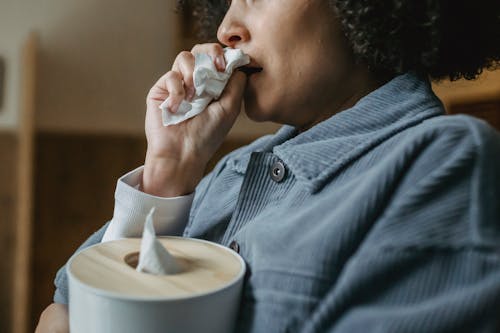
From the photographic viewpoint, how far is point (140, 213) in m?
0.71

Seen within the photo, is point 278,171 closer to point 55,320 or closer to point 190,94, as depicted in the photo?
point 190,94

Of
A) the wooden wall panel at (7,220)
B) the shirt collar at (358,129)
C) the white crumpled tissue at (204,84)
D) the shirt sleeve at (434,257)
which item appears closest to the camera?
the shirt sleeve at (434,257)

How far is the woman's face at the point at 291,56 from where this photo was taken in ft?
2.29

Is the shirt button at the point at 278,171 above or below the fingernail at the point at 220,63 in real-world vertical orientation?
below

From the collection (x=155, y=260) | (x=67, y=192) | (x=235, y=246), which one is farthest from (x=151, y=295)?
(x=67, y=192)

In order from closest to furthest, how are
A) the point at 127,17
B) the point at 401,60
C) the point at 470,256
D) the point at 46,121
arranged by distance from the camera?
the point at 470,256, the point at 401,60, the point at 46,121, the point at 127,17

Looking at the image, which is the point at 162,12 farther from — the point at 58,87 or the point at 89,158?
the point at 89,158

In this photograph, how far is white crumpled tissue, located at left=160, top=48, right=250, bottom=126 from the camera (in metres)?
0.73

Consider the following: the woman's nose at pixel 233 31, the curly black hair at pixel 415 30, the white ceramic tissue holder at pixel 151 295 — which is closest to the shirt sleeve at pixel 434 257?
the white ceramic tissue holder at pixel 151 295

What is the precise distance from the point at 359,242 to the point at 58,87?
213 centimetres

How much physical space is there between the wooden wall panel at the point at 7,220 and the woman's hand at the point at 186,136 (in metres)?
1.70

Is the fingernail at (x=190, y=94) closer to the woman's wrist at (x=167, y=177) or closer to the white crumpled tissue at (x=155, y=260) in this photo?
the woman's wrist at (x=167, y=177)

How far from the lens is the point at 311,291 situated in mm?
513

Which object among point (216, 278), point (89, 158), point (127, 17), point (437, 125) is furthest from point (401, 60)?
point (127, 17)
